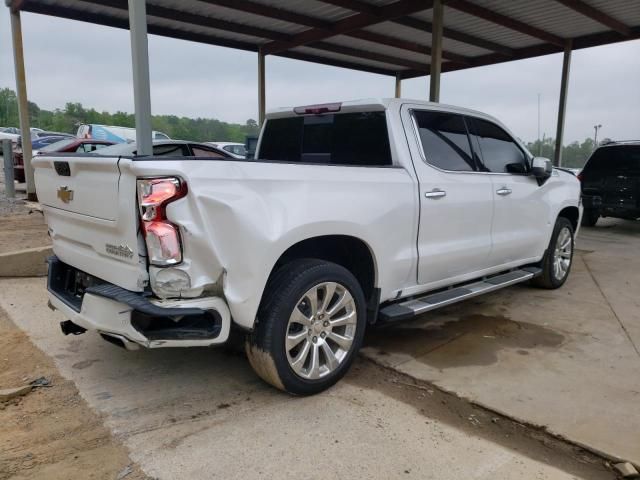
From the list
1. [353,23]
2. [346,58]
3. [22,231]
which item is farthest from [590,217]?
[22,231]

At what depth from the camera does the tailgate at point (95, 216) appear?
8.66 feet

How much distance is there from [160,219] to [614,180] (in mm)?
10146

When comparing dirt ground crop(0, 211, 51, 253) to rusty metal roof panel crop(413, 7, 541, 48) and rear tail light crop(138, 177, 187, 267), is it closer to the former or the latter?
rear tail light crop(138, 177, 187, 267)

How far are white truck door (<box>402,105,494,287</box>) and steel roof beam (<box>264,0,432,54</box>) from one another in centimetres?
660

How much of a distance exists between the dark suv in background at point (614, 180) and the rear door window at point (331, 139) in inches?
317

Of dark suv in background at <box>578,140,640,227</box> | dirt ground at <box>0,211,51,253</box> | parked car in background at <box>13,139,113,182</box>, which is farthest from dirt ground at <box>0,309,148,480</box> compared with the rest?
dark suv in background at <box>578,140,640,227</box>

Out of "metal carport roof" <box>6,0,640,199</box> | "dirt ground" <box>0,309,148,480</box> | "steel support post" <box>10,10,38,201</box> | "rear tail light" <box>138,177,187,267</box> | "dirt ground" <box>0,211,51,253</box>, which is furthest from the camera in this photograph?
"steel support post" <box>10,10,38,201</box>

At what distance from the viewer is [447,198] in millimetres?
3879

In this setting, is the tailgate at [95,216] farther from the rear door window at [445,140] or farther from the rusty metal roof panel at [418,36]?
the rusty metal roof panel at [418,36]

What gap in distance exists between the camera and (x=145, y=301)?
2.59m

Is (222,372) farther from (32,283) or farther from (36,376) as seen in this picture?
(32,283)

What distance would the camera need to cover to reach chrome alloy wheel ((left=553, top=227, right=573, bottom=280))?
18.5ft

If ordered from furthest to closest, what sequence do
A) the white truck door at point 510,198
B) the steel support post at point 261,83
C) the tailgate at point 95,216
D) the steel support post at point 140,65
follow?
the steel support post at point 261,83
the white truck door at point 510,198
the steel support post at point 140,65
the tailgate at point 95,216

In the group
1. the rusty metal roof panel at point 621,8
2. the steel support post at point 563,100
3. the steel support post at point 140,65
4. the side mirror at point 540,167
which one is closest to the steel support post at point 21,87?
the steel support post at point 140,65
